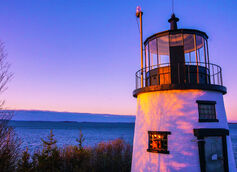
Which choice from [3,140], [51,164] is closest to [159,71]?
[3,140]

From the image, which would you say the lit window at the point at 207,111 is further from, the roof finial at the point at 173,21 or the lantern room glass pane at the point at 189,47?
the roof finial at the point at 173,21

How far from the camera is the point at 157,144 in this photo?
303 inches

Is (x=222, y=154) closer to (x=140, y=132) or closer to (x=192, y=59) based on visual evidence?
(x=140, y=132)

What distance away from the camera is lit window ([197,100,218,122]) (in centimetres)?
750

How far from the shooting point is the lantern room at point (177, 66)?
786 cm

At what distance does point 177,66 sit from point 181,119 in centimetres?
247

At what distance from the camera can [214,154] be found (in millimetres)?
7270

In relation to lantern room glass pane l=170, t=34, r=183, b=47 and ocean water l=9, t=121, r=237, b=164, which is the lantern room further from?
ocean water l=9, t=121, r=237, b=164

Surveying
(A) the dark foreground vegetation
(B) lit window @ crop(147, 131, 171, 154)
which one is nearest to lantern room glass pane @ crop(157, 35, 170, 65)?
(B) lit window @ crop(147, 131, 171, 154)

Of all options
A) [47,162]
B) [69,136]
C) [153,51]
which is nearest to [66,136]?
[69,136]

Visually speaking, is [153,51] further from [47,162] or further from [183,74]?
[47,162]

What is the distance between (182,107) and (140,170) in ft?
11.7

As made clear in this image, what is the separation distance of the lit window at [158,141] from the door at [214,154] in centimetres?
160

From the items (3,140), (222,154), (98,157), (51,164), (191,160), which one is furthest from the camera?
(98,157)
